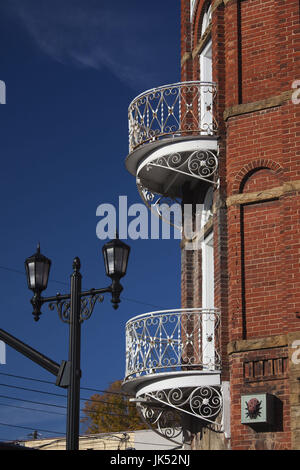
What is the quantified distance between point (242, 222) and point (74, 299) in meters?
5.11

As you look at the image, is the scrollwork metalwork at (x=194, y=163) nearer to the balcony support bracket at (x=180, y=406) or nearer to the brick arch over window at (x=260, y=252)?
the brick arch over window at (x=260, y=252)

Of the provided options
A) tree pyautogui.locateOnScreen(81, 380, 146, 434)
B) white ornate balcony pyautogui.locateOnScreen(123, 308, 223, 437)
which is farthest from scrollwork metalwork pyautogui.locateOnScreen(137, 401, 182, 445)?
tree pyautogui.locateOnScreen(81, 380, 146, 434)

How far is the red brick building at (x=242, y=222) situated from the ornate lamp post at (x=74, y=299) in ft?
13.6

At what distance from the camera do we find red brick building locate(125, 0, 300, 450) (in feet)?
56.2

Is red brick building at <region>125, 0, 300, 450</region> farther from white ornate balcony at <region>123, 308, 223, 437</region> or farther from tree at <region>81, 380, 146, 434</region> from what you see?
tree at <region>81, 380, 146, 434</region>

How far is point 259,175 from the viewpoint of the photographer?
18406mm

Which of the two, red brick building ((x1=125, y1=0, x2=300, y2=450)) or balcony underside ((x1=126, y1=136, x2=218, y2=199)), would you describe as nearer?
red brick building ((x1=125, y1=0, x2=300, y2=450))

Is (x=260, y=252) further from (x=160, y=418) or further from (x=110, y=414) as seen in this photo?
(x=110, y=414)

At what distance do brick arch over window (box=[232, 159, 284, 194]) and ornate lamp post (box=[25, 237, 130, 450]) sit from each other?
15.6 feet

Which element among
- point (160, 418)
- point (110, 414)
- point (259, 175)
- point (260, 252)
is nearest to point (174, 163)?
point (259, 175)

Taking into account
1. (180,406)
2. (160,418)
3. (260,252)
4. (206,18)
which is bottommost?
(160,418)

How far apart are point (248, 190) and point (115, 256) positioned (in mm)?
5073

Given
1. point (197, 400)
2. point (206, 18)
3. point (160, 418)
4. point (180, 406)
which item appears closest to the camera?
point (197, 400)

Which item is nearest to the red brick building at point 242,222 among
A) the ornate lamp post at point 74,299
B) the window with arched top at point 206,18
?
the window with arched top at point 206,18
